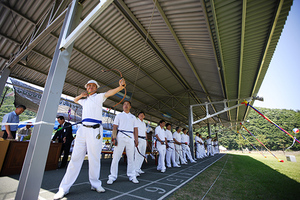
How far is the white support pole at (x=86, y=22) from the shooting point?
1.89 metres

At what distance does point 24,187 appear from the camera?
1.67m

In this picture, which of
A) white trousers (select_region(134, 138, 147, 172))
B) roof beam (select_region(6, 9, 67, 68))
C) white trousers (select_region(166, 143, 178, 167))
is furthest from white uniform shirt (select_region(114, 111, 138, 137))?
white trousers (select_region(166, 143, 178, 167))

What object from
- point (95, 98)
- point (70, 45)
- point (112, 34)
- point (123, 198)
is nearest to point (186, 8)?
point (112, 34)

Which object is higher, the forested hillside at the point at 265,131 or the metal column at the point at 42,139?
the forested hillside at the point at 265,131

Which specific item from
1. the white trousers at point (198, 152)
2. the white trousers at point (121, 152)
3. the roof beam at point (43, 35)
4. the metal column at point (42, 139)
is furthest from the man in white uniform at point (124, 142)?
the white trousers at point (198, 152)

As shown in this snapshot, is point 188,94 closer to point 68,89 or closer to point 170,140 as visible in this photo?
point 170,140

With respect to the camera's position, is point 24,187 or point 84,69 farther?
point 84,69

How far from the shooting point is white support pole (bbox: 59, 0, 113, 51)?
6.19ft

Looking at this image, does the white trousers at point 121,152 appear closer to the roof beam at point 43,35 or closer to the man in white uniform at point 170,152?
the man in white uniform at point 170,152

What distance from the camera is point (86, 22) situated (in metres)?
2.06

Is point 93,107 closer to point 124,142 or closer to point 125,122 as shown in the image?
point 125,122

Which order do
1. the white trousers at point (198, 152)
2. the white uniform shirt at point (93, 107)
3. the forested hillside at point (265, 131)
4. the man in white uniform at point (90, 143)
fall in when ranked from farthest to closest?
the forested hillside at point (265, 131), the white trousers at point (198, 152), the white uniform shirt at point (93, 107), the man in white uniform at point (90, 143)

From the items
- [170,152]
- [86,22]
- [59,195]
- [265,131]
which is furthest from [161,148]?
[265,131]

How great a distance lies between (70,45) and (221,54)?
554 cm
